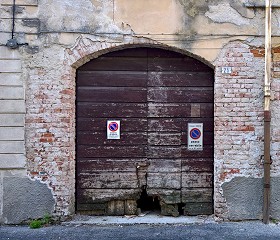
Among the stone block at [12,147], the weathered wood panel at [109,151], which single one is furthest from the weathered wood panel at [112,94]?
the stone block at [12,147]

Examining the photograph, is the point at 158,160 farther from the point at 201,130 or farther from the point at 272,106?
the point at 272,106

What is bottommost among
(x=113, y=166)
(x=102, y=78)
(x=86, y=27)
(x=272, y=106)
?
(x=113, y=166)

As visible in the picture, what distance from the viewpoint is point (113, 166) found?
5.79 meters

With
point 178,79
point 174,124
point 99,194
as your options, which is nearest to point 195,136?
point 174,124

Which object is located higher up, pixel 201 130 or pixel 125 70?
pixel 125 70

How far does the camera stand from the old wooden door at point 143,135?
5.79m

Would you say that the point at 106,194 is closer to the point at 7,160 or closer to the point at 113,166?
the point at 113,166

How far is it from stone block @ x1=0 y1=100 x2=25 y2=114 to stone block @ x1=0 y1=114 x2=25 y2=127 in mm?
62

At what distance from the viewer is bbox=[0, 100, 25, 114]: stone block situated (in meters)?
5.50

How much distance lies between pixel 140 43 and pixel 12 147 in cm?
247

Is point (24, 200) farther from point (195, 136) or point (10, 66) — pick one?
point (195, 136)

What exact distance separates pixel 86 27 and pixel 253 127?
115 inches

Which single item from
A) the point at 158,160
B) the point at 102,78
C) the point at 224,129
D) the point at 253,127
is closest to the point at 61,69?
the point at 102,78

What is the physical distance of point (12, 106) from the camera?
5.50 meters
